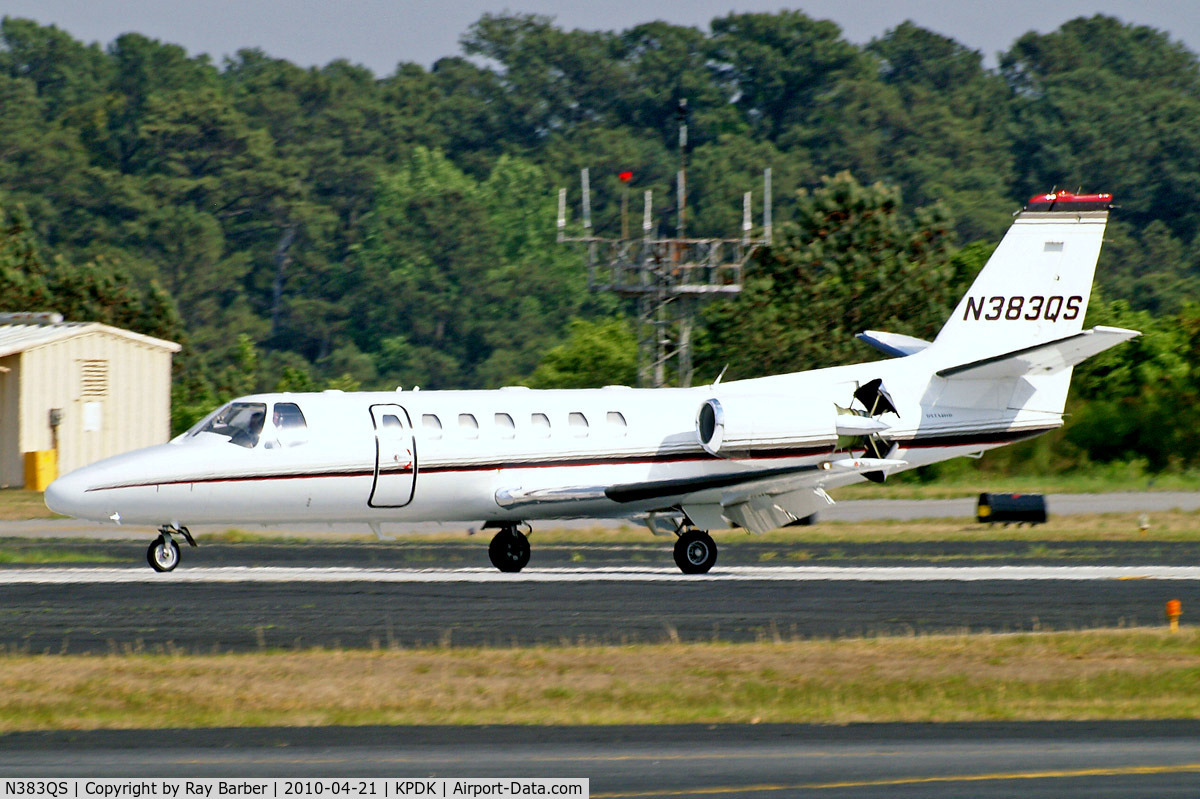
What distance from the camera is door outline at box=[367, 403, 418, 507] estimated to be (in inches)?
925

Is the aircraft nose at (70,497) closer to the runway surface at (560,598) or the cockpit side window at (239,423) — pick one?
the runway surface at (560,598)

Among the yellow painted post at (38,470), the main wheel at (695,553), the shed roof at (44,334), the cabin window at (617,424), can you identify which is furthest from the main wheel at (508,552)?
the shed roof at (44,334)

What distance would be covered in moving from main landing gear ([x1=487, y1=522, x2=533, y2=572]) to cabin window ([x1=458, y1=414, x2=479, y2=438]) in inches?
64.3

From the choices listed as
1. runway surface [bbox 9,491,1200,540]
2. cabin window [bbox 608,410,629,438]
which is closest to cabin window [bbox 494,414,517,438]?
cabin window [bbox 608,410,629,438]

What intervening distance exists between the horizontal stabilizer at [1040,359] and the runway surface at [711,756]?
12.0 meters

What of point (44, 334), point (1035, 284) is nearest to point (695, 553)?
point (1035, 284)

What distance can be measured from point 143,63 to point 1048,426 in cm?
10370

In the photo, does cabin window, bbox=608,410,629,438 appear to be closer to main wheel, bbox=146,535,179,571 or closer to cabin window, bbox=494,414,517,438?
cabin window, bbox=494,414,517,438

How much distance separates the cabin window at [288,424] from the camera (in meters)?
23.1

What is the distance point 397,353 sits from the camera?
91.9 metres

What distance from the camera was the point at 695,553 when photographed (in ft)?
80.9

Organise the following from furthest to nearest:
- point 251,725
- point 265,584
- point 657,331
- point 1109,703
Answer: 1. point 657,331
2. point 265,584
3. point 1109,703
4. point 251,725

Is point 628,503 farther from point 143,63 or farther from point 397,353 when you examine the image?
point 143,63

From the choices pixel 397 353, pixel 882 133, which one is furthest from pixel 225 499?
pixel 882 133
